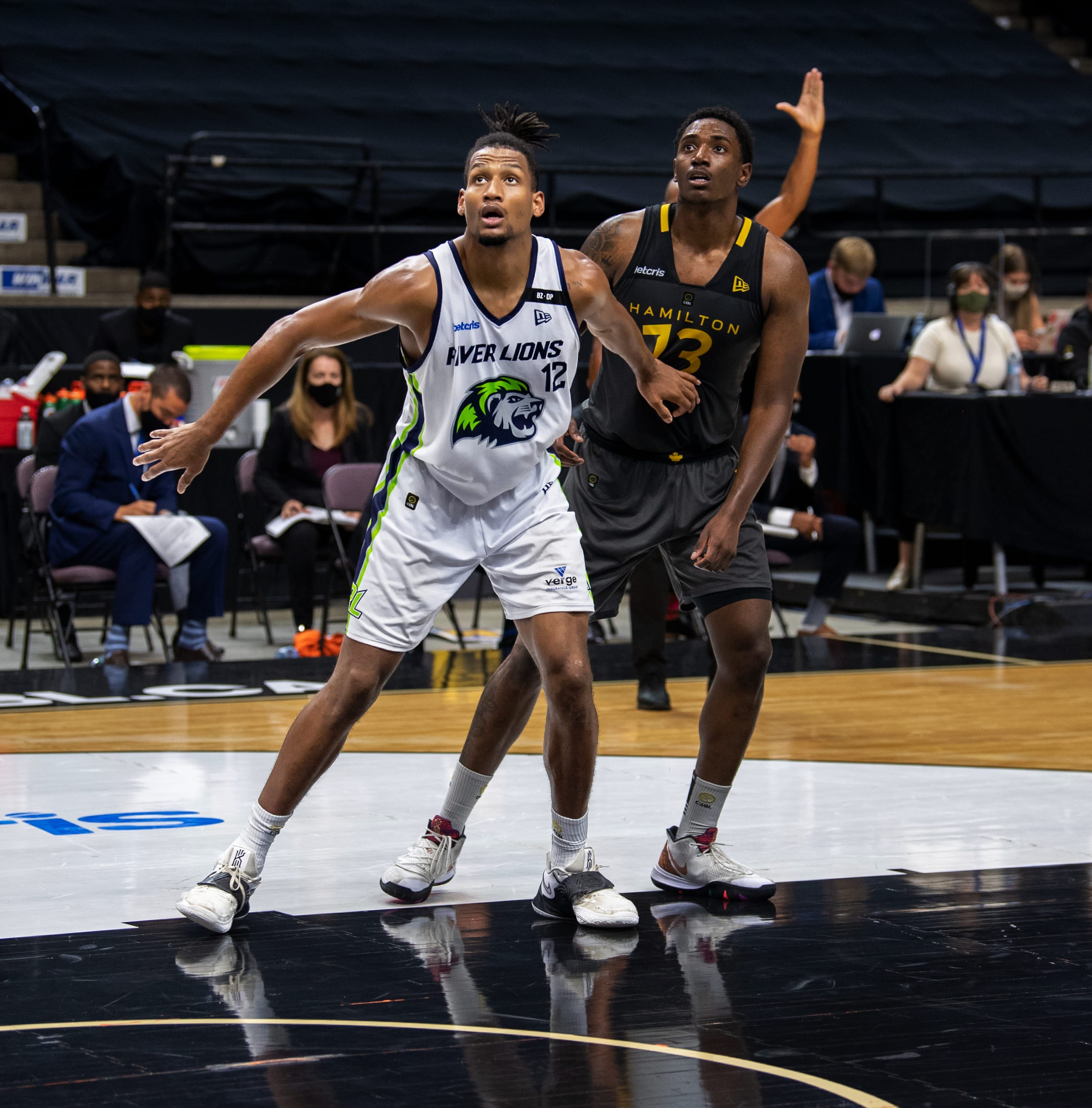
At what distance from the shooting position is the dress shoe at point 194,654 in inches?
300

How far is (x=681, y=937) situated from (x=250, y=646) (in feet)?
16.9

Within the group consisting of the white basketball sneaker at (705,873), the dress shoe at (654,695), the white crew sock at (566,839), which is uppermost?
the white crew sock at (566,839)

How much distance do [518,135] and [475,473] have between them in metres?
0.72

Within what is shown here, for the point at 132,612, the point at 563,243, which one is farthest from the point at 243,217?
the point at 132,612

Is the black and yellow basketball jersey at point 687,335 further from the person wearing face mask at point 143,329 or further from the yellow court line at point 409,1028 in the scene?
the person wearing face mask at point 143,329

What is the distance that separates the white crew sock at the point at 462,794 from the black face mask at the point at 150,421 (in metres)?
3.97

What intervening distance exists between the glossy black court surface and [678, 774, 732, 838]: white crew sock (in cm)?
16

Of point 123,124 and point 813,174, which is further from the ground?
point 123,124

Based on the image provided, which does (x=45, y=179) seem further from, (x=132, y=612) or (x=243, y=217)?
(x=132, y=612)

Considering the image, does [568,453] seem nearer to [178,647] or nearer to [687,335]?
[687,335]

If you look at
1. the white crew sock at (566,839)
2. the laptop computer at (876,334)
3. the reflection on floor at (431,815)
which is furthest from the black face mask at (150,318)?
the white crew sock at (566,839)

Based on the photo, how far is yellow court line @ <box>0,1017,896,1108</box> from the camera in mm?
2834

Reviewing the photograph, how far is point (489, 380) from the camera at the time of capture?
3.56 meters

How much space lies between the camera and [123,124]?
12312 mm
